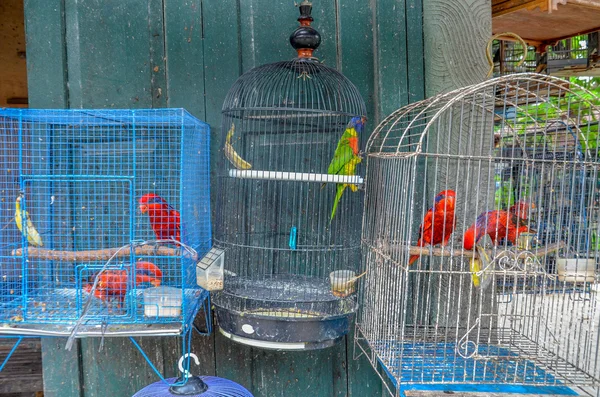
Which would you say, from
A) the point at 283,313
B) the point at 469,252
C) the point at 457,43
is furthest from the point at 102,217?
the point at 457,43

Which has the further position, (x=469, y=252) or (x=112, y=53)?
(x=112, y=53)

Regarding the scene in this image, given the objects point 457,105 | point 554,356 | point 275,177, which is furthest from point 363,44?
point 554,356

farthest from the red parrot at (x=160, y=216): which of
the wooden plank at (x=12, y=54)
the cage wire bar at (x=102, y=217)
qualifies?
the wooden plank at (x=12, y=54)

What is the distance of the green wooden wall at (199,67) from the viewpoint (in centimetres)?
193

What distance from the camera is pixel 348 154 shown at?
1845 mm

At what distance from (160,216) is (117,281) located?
0.28m

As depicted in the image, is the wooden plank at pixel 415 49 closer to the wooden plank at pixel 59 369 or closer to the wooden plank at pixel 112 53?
the wooden plank at pixel 112 53

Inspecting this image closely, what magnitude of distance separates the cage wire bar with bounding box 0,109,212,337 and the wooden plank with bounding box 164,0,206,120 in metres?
0.15

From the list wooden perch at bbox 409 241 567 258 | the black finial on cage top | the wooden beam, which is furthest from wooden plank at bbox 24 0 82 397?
the wooden beam

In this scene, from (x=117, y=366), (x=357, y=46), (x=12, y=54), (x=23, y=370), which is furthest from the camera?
(x=12, y=54)

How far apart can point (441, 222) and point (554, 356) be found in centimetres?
61

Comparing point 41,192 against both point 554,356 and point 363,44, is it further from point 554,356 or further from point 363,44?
point 554,356

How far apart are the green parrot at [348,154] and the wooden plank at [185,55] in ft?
1.99

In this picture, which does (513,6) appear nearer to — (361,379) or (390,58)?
(390,58)
